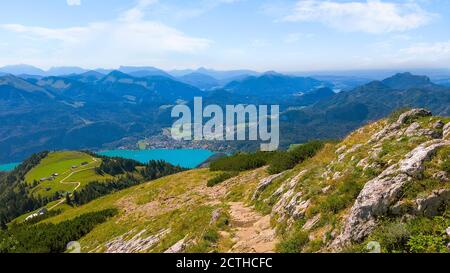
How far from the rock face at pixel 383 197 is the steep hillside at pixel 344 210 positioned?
0.12ft

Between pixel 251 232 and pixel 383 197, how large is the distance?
313 inches

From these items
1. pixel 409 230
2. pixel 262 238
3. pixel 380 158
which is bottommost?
pixel 262 238

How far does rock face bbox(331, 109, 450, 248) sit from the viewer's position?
14258 millimetres

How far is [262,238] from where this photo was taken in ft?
61.4

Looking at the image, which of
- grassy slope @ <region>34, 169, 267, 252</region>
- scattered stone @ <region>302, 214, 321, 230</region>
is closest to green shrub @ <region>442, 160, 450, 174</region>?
scattered stone @ <region>302, 214, 321, 230</region>

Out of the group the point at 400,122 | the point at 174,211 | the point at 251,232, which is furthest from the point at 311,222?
the point at 174,211

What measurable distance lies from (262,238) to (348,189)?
198 inches

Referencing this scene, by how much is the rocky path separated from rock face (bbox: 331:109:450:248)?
389 cm

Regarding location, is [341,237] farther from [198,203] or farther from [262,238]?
[198,203]

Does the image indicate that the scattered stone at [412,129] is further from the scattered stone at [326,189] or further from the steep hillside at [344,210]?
the scattered stone at [326,189]

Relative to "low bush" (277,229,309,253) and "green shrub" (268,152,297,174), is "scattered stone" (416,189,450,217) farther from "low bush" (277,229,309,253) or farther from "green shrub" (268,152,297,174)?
"green shrub" (268,152,297,174)

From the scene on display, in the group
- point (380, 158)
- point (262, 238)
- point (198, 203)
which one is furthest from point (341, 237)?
point (198, 203)

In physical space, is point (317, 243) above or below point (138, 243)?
above

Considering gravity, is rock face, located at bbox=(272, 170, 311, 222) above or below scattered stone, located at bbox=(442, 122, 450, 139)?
below
